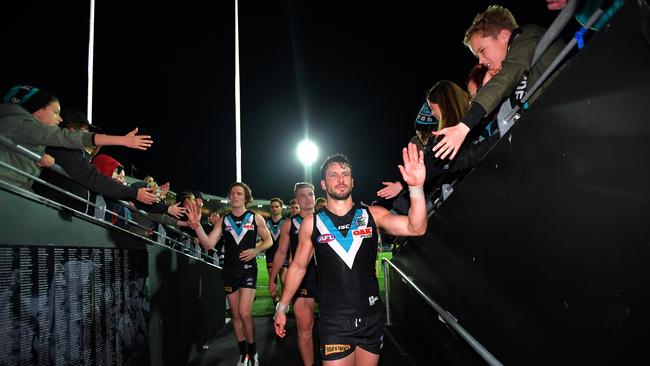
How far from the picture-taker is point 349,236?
3.56 metres

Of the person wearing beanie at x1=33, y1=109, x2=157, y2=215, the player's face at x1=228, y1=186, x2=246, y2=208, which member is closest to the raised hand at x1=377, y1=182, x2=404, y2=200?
the person wearing beanie at x1=33, y1=109, x2=157, y2=215

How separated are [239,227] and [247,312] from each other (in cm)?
144

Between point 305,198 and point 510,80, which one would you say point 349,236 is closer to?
point 510,80

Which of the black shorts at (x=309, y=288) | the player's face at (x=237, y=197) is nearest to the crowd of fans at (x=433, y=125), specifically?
the black shorts at (x=309, y=288)

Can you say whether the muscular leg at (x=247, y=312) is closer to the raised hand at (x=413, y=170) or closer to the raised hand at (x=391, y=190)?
the raised hand at (x=391, y=190)

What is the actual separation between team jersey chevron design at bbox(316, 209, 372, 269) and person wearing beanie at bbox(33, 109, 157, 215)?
6.56 ft

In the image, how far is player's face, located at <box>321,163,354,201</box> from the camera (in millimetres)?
3678

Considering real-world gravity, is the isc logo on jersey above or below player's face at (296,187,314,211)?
below

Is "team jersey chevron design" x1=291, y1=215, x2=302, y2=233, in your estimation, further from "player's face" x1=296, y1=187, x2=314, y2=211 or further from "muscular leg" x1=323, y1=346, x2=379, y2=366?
"muscular leg" x1=323, y1=346, x2=379, y2=366

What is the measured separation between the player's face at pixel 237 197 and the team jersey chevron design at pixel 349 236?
3.32 metres

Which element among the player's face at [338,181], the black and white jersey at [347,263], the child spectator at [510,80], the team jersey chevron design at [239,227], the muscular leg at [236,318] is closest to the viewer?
the child spectator at [510,80]

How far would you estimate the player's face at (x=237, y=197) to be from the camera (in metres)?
6.63

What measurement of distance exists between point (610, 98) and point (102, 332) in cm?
420

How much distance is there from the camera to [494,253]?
262 centimetres
